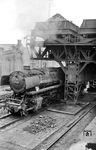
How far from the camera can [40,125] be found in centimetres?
900

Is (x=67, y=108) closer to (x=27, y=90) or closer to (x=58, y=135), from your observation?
(x=27, y=90)

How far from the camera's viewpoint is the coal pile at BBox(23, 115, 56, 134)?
8.43m

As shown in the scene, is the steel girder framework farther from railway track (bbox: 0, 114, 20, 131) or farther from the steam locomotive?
railway track (bbox: 0, 114, 20, 131)

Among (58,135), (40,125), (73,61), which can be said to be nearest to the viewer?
(58,135)

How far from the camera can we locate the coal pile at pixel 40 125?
8431 mm

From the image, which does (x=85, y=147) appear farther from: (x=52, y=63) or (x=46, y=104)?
(x=52, y=63)

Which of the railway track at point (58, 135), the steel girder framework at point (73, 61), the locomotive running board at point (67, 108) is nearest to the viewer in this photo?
the railway track at point (58, 135)

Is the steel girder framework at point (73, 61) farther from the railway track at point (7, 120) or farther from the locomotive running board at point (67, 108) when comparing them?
the railway track at point (7, 120)

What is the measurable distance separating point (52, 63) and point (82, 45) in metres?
27.8

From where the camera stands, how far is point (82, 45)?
42.0ft

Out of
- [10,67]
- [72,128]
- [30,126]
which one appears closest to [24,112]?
[30,126]

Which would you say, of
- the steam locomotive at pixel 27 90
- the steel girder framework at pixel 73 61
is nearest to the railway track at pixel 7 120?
the steam locomotive at pixel 27 90

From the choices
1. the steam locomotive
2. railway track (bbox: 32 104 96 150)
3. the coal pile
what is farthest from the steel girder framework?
the coal pile

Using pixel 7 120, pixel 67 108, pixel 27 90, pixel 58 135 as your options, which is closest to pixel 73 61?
pixel 67 108
